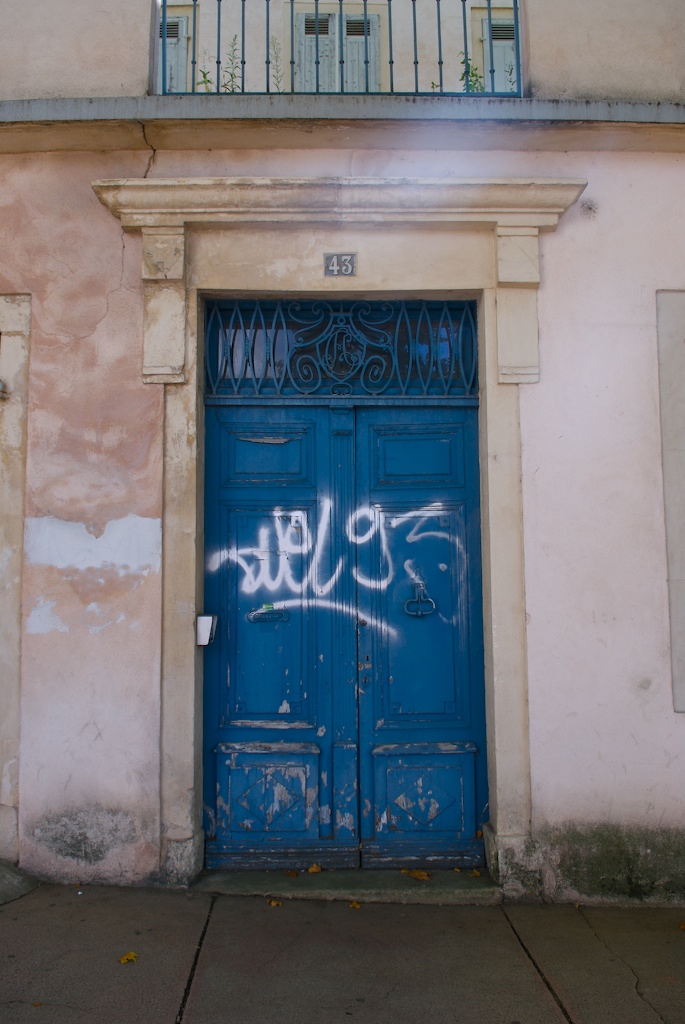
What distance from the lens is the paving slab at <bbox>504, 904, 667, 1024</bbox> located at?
2.92 m

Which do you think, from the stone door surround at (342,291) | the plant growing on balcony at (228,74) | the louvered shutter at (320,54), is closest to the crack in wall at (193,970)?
the stone door surround at (342,291)

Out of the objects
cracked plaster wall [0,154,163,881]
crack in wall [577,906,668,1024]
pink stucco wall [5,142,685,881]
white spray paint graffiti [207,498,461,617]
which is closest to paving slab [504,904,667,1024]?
crack in wall [577,906,668,1024]

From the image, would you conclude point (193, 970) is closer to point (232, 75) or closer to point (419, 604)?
point (419, 604)

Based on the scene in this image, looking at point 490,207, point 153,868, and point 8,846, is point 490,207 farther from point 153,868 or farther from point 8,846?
point 8,846

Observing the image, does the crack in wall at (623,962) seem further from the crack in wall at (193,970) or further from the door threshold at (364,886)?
the crack in wall at (193,970)

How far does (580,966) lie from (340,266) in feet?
11.7

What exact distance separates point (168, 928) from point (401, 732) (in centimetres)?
151

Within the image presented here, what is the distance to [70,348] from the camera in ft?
13.5

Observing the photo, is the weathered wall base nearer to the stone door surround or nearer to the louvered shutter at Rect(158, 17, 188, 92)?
the stone door surround

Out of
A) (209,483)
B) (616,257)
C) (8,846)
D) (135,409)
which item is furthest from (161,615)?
(616,257)

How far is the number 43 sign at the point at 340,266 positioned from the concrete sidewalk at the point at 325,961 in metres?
3.28

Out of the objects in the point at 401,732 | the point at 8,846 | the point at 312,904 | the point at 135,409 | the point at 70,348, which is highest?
the point at 70,348

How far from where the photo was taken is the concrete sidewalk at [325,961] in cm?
290

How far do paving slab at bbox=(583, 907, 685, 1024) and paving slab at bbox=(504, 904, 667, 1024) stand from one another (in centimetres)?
2
